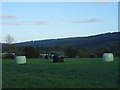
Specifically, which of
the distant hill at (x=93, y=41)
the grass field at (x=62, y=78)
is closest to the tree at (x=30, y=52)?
the distant hill at (x=93, y=41)

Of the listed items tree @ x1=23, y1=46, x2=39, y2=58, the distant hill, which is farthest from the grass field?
the distant hill

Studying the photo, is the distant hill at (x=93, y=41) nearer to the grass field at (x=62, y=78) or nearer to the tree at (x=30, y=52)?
the tree at (x=30, y=52)

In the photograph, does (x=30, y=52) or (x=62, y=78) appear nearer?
(x=62, y=78)

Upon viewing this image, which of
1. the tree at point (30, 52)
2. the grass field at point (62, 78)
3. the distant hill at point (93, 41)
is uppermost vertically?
the distant hill at point (93, 41)

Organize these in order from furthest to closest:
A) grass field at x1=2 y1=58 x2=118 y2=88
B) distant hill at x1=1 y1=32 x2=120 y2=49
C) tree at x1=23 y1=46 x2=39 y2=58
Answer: distant hill at x1=1 y1=32 x2=120 y2=49
tree at x1=23 y1=46 x2=39 y2=58
grass field at x1=2 y1=58 x2=118 y2=88

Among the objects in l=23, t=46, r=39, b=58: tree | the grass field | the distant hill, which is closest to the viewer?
the grass field

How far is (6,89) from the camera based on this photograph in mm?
11414

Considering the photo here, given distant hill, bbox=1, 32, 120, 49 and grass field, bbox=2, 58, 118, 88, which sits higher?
distant hill, bbox=1, 32, 120, 49

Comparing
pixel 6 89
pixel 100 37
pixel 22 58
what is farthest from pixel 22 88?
pixel 100 37

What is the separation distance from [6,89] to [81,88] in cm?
284

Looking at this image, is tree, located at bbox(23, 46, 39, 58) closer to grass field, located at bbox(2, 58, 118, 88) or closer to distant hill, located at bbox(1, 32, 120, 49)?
distant hill, located at bbox(1, 32, 120, 49)

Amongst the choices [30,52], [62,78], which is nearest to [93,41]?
[30,52]

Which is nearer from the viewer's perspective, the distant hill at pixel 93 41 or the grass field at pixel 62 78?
the grass field at pixel 62 78

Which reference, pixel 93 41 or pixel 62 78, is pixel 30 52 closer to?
pixel 93 41
